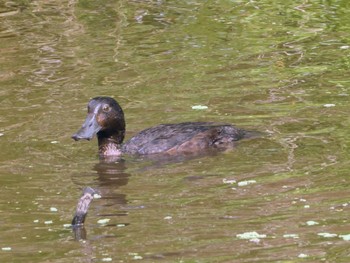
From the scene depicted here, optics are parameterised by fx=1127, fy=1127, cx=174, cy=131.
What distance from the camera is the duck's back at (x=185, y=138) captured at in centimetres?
1169

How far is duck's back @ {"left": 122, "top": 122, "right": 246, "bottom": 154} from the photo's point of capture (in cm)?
1169

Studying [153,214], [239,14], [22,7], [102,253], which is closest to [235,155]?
[153,214]

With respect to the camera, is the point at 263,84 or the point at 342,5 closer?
the point at 263,84

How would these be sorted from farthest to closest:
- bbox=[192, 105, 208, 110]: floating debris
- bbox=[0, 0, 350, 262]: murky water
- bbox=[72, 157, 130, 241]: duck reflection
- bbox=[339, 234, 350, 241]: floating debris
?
bbox=[192, 105, 208, 110]: floating debris < bbox=[72, 157, 130, 241]: duck reflection < bbox=[0, 0, 350, 262]: murky water < bbox=[339, 234, 350, 241]: floating debris

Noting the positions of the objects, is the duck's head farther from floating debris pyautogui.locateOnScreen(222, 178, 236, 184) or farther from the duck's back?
floating debris pyautogui.locateOnScreen(222, 178, 236, 184)

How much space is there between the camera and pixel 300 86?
44.1ft

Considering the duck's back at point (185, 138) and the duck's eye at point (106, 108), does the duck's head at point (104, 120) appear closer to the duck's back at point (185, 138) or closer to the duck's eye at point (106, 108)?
the duck's eye at point (106, 108)

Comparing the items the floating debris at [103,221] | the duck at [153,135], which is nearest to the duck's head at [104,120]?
the duck at [153,135]

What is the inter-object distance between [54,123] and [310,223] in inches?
188

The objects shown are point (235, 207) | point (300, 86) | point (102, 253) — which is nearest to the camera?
→ point (102, 253)

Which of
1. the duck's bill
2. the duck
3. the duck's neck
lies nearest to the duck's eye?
the duck

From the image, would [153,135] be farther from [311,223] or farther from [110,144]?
[311,223]

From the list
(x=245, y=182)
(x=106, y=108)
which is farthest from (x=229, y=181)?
(x=106, y=108)

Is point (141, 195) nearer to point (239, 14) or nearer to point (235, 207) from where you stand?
point (235, 207)
